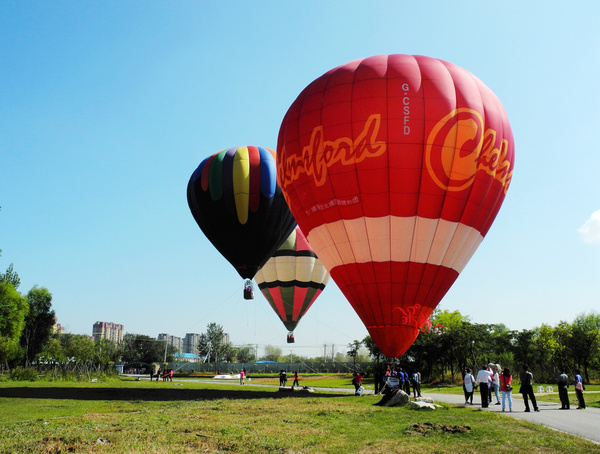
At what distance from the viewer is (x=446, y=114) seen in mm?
17781

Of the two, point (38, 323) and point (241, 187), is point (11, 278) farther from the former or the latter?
point (241, 187)

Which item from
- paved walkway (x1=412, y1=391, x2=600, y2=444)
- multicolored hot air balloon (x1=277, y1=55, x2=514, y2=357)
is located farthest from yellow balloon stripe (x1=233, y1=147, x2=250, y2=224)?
paved walkway (x1=412, y1=391, x2=600, y2=444)

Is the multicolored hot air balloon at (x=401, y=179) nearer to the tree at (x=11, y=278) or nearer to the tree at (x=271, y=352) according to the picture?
the tree at (x=11, y=278)

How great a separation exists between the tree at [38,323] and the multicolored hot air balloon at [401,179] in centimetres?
6535

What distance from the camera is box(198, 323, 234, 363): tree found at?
125 meters

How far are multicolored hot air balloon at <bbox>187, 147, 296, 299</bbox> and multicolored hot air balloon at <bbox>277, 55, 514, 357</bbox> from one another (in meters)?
9.35

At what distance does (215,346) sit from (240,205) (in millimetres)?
105569

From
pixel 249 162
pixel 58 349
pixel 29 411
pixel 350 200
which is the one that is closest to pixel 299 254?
pixel 249 162

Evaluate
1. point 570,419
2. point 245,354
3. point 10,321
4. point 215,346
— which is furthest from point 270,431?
point 245,354

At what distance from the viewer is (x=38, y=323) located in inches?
2790

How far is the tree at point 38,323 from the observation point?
7006 centimetres

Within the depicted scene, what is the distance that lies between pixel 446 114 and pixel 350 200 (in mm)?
4634

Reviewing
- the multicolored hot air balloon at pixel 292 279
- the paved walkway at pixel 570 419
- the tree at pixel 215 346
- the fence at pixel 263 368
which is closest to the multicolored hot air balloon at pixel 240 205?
the multicolored hot air balloon at pixel 292 279

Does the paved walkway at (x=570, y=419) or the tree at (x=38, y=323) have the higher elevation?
the tree at (x=38, y=323)
